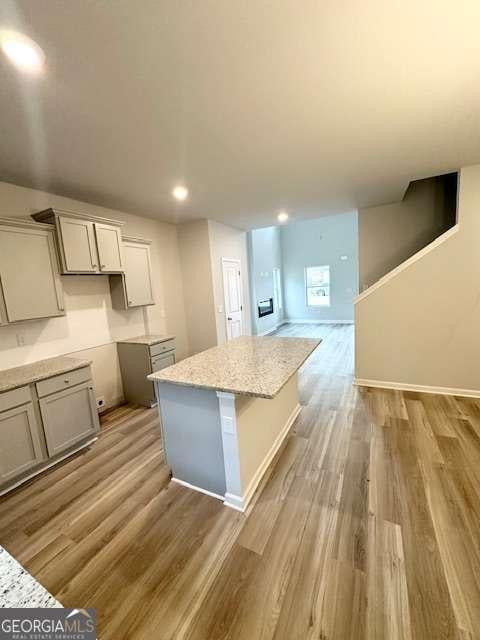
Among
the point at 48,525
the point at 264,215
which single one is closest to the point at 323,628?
the point at 48,525

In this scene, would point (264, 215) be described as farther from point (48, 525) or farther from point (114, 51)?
point (48, 525)

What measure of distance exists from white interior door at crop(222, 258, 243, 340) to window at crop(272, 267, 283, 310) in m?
3.40

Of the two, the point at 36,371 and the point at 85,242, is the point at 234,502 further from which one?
the point at 85,242

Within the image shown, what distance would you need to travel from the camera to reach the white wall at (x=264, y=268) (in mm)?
7109

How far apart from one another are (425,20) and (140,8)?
1.35 meters

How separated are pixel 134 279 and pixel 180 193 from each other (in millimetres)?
1303

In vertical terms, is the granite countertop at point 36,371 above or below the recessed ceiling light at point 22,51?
below

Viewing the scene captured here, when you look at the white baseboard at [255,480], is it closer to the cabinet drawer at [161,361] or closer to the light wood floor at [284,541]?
the light wood floor at [284,541]

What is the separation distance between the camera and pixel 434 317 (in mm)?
3389

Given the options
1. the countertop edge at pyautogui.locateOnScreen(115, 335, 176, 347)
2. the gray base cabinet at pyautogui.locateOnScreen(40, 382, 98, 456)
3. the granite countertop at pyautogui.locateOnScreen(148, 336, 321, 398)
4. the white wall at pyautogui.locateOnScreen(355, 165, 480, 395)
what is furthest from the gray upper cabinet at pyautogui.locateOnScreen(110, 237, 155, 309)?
the white wall at pyautogui.locateOnScreen(355, 165, 480, 395)

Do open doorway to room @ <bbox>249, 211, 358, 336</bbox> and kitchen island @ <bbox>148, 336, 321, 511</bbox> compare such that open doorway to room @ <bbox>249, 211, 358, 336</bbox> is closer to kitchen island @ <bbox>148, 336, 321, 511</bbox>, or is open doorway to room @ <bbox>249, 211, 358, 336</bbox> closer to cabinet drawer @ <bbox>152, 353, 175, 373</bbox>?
cabinet drawer @ <bbox>152, 353, 175, 373</bbox>

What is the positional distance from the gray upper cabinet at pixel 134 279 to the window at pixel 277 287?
551 centimetres

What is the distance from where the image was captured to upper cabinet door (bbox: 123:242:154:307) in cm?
360

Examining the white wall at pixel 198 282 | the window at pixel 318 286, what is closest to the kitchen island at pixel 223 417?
the white wall at pixel 198 282
